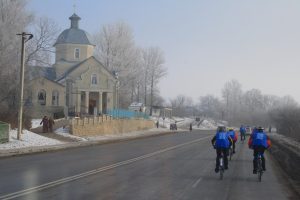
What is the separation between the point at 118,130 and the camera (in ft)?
203

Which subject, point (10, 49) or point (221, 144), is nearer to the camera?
point (221, 144)

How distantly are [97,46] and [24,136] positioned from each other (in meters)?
57.1

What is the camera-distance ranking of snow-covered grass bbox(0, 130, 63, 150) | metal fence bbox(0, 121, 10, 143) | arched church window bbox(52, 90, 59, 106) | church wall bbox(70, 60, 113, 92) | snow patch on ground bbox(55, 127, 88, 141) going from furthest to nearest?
church wall bbox(70, 60, 113, 92)
arched church window bbox(52, 90, 59, 106)
snow patch on ground bbox(55, 127, 88, 141)
metal fence bbox(0, 121, 10, 143)
snow-covered grass bbox(0, 130, 63, 150)

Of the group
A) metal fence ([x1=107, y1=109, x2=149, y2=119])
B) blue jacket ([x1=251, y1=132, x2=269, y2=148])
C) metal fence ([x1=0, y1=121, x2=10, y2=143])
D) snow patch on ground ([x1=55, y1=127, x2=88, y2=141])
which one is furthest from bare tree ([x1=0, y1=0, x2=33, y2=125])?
blue jacket ([x1=251, y1=132, x2=269, y2=148])

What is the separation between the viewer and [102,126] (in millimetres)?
54062

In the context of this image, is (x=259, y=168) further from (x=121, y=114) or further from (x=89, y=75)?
(x=89, y=75)

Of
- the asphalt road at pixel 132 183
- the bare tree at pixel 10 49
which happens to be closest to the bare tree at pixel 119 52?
the bare tree at pixel 10 49

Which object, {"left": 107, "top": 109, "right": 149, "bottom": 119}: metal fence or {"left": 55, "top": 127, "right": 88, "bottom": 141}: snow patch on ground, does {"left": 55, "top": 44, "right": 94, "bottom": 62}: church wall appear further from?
{"left": 55, "top": 127, "right": 88, "bottom": 141}: snow patch on ground

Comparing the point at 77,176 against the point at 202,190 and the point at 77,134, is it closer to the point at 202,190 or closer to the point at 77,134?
the point at 202,190

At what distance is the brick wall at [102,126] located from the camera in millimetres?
46188

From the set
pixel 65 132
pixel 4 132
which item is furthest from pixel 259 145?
pixel 65 132

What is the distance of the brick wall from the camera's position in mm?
46188

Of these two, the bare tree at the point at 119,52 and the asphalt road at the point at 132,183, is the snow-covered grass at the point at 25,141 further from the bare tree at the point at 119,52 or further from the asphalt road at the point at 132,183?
the bare tree at the point at 119,52

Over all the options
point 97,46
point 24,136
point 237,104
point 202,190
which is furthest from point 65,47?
point 237,104
